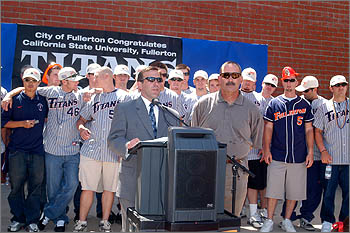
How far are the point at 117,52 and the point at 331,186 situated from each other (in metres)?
4.44

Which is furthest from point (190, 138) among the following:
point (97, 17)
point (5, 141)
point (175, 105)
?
point (97, 17)

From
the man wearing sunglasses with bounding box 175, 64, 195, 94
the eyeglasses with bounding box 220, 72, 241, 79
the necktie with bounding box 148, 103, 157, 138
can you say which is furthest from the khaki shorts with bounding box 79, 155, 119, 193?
the man wearing sunglasses with bounding box 175, 64, 195, 94

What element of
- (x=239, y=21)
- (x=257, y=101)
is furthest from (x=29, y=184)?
(x=239, y=21)

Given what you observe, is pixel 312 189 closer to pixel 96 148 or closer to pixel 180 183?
pixel 96 148

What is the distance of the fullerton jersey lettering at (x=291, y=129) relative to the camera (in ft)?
18.1

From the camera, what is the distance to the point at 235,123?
4.39 m

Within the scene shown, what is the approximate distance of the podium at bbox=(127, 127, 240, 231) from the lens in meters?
2.73

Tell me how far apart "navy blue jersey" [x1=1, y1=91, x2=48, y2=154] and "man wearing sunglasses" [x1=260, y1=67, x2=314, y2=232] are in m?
Result: 3.00

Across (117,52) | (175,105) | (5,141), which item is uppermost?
(117,52)

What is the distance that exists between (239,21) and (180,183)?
707 centimetres

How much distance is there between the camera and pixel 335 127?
5.71 metres

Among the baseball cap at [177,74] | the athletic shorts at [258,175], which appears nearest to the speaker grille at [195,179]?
the athletic shorts at [258,175]

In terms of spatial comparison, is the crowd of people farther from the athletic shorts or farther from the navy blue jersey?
the athletic shorts

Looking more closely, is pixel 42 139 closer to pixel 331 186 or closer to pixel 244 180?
pixel 244 180
